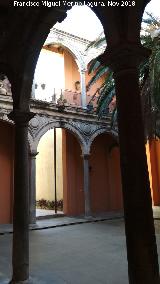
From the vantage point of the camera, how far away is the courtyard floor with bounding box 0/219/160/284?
5.09m

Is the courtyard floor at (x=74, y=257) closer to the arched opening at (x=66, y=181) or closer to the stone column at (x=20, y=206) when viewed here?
the stone column at (x=20, y=206)

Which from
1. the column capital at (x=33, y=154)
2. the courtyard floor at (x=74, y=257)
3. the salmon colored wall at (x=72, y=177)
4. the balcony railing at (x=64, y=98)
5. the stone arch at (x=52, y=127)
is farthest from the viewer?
the salmon colored wall at (x=72, y=177)

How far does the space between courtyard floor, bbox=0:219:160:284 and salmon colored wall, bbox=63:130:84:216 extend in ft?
16.9

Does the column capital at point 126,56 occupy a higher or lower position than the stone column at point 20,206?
higher

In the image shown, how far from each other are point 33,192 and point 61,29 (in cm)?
822

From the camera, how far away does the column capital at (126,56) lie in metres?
3.08

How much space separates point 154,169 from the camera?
2080 cm

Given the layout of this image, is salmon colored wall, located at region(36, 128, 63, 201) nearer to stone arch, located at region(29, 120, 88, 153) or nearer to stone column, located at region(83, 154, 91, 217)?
stone arch, located at region(29, 120, 88, 153)

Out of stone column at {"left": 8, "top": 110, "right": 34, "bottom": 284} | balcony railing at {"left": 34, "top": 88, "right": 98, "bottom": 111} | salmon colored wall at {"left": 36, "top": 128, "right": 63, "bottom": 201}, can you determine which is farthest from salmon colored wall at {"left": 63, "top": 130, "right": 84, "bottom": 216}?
stone column at {"left": 8, "top": 110, "right": 34, "bottom": 284}

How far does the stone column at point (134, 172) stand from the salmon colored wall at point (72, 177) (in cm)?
1346

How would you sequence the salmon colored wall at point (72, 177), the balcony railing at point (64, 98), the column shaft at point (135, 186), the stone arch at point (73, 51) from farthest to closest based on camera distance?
the salmon colored wall at point (72, 177) → the stone arch at point (73, 51) → the balcony railing at point (64, 98) → the column shaft at point (135, 186)

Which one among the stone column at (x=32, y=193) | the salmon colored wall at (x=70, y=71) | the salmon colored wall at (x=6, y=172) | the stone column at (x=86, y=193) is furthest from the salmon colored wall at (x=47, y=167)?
the stone column at (x=32, y=193)

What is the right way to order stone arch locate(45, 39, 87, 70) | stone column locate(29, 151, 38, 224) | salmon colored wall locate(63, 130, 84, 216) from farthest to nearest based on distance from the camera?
salmon colored wall locate(63, 130, 84, 216) < stone arch locate(45, 39, 87, 70) < stone column locate(29, 151, 38, 224)

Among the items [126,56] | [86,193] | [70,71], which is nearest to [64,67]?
[70,71]
